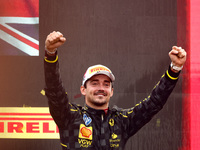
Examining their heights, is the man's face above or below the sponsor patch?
above

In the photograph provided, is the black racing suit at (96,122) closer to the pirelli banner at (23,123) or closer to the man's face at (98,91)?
the man's face at (98,91)

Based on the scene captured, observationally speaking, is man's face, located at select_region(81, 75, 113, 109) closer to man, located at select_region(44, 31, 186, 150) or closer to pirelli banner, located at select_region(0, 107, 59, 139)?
man, located at select_region(44, 31, 186, 150)

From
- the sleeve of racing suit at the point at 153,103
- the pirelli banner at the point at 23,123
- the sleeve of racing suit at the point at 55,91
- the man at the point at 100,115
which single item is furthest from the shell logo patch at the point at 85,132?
the pirelli banner at the point at 23,123

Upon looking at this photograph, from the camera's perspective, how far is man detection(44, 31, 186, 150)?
131 centimetres

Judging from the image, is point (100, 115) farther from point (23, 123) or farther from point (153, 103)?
point (23, 123)

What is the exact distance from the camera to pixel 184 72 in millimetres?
2254

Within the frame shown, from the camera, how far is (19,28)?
2262 millimetres

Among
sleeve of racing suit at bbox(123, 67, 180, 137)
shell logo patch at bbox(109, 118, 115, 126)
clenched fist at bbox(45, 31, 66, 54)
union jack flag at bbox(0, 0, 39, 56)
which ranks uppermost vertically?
union jack flag at bbox(0, 0, 39, 56)

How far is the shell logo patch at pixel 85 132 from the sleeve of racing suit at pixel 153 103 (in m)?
0.24

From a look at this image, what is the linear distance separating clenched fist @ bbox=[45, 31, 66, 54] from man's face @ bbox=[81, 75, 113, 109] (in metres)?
0.37

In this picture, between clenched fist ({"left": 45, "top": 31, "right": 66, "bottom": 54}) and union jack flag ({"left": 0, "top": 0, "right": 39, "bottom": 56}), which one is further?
union jack flag ({"left": 0, "top": 0, "right": 39, "bottom": 56})

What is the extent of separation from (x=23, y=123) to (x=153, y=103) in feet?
4.61

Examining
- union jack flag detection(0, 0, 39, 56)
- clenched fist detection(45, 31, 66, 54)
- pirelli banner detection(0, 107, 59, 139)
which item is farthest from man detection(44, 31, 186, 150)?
union jack flag detection(0, 0, 39, 56)

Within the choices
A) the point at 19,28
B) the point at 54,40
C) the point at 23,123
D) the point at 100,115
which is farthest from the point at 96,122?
the point at 19,28
